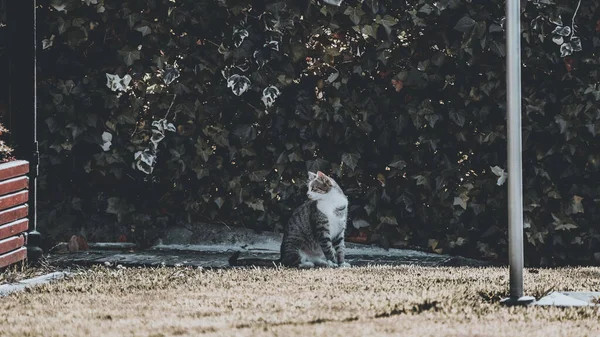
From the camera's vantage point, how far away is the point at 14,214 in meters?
5.82

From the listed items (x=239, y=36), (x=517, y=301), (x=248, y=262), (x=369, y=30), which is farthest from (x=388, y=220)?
(x=517, y=301)

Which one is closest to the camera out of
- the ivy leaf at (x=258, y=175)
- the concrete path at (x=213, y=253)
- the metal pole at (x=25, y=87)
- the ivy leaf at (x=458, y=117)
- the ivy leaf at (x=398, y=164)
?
the metal pole at (x=25, y=87)

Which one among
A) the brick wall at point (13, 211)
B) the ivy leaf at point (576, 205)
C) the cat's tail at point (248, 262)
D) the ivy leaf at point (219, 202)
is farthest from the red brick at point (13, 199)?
the ivy leaf at point (576, 205)

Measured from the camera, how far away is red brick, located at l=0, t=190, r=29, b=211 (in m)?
5.67

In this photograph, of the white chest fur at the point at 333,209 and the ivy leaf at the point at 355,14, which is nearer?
the white chest fur at the point at 333,209

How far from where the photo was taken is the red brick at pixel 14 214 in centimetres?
567

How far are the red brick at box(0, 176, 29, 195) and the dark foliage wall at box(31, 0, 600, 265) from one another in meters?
1.16

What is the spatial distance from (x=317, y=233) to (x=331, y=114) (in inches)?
36.8

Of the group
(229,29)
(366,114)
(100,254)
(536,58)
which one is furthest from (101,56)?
(536,58)

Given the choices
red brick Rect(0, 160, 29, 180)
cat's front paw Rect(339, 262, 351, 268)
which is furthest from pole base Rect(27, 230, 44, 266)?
cat's front paw Rect(339, 262, 351, 268)

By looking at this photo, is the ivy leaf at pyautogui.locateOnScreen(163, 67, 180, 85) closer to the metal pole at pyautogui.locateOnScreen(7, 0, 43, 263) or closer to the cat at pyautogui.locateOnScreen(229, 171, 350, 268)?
the metal pole at pyautogui.locateOnScreen(7, 0, 43, 263)

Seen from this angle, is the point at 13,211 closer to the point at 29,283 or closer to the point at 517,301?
the point at 29,283

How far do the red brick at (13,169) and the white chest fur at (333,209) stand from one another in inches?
74.9

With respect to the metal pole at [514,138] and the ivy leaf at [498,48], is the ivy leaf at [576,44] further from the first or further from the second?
the metal pole at [514,138]
